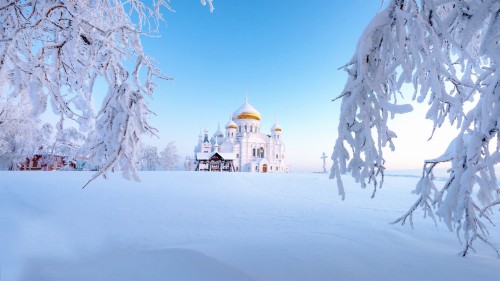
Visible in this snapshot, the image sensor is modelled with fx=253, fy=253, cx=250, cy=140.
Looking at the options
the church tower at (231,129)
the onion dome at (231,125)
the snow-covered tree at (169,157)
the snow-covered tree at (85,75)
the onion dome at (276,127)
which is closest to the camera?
the snow-covered tree at (85,75)

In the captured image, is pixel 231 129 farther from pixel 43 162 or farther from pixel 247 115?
pixel 43 162

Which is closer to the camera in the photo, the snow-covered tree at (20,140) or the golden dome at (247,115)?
the snow-covered tree at (20,140)

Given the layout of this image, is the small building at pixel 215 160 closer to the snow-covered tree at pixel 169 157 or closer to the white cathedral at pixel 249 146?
the white cathedral at pixel 249 146

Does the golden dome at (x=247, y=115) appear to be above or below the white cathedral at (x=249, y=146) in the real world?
above

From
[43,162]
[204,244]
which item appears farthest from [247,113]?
[204,244]

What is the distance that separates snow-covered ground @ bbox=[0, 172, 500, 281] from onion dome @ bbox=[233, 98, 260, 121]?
4069 centimetres

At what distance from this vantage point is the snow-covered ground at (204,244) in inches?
111

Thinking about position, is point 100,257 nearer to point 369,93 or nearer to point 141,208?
point 141,208

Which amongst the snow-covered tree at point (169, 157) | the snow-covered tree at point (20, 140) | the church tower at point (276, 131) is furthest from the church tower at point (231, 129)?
the snow-covered tree at point (20, 140)

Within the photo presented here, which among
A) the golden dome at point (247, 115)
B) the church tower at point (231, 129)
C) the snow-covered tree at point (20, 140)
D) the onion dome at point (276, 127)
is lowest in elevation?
the snow-covered tree at point (20, 140)

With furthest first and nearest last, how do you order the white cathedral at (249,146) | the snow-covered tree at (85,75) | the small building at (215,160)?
the white cathedral at (249,146) < the small building at (215,160) < the snow-covered tree at (85,75)

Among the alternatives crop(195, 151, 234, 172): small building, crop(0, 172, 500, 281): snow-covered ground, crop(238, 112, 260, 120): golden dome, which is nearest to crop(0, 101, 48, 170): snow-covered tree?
crop(195, 151, 234, 172): small building

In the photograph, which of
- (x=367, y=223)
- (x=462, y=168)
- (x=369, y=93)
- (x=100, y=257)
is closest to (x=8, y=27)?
(x=100, y=257)

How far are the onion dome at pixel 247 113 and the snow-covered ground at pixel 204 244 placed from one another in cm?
4069
